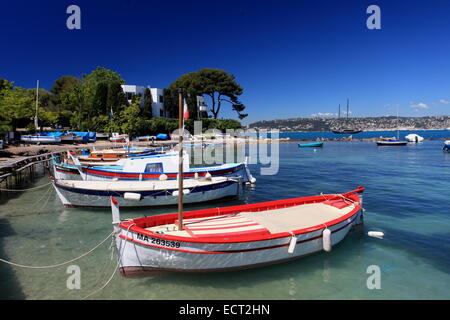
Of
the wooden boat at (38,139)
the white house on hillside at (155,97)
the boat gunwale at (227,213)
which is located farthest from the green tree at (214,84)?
the boat gunwale at (227,213)

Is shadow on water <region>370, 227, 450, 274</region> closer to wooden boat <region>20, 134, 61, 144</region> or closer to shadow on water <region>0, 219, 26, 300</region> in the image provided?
shadow on water <region>0, 219, 26, 300</region>

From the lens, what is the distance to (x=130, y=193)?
Answer: 15.8 m

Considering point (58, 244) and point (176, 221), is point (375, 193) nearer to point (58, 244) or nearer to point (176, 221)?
point (176, 221)

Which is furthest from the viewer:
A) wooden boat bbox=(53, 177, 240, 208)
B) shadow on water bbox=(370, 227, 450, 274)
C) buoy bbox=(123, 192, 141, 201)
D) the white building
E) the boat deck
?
the white building

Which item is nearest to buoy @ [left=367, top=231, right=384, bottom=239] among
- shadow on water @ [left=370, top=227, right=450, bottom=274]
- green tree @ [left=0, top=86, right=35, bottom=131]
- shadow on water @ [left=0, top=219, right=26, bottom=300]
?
shadow on water @ [left=370, top=227, right=450, bottom=274]

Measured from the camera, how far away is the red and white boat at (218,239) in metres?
8.91

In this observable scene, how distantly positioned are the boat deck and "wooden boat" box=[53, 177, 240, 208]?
5.77 meters

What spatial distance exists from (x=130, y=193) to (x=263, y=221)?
27.1 ft

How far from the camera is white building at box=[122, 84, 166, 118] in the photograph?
73000 millimetres

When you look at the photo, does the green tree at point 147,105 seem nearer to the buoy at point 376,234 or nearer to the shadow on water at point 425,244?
the buoy at point 376,234

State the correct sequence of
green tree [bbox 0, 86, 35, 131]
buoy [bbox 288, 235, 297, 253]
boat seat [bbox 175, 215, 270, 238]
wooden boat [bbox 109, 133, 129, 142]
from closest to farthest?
buoy [bbox 288, 235, 297, 253], boat seat [bbox 175, 215, 270, 238], green tree [bbox 0, 86, 35, 131], wooden boat [bbox 109, 133, 129, 142]

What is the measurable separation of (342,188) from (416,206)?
6581mm
